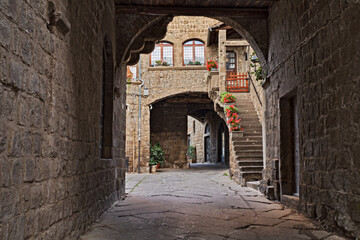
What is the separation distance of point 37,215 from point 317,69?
140 inches

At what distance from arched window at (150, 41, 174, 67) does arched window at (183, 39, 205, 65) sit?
0.70m

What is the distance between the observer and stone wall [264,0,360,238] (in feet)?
11.1

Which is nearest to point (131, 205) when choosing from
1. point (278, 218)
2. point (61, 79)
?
point (278, 218)

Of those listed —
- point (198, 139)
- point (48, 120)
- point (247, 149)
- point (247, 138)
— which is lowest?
point (247, 149)

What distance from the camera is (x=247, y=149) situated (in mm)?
10227

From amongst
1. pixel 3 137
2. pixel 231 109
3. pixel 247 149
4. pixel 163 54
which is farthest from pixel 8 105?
pixel 163 54

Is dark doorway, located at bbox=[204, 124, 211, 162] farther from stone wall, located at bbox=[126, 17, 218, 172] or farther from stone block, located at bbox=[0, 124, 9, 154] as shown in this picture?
stone block, located at bbox=[0, 124, 9, 154]

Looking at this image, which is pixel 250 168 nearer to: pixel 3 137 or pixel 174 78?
pixel 3 137

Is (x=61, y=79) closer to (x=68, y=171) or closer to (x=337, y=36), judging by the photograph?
(x=68, y=171)

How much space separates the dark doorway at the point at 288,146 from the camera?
579cm

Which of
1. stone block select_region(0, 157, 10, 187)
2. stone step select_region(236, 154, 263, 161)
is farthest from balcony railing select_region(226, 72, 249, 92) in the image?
stone block select_region(0, 157, 10, 187)

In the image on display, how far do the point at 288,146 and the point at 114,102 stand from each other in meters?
3.15

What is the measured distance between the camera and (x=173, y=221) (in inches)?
168

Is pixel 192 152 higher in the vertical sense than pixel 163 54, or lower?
lower
